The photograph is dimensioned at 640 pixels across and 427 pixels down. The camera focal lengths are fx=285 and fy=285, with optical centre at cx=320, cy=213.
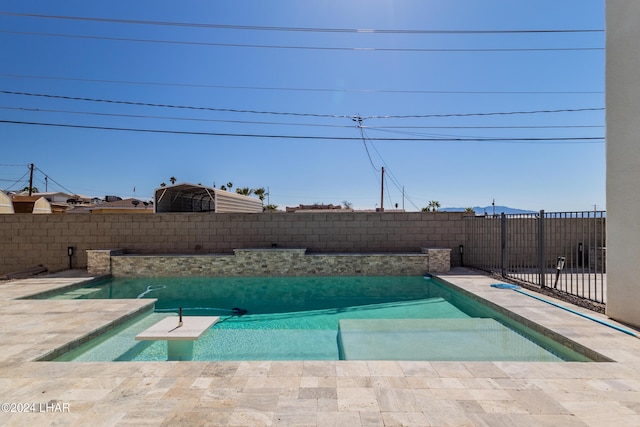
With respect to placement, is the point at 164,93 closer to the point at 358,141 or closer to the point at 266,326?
the point at 358,141

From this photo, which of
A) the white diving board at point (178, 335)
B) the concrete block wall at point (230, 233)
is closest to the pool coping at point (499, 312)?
the white diving board at point (178, 335)

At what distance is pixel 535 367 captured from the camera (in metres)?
3.13

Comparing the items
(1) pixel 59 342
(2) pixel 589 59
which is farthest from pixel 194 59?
(2) pixel 589 59

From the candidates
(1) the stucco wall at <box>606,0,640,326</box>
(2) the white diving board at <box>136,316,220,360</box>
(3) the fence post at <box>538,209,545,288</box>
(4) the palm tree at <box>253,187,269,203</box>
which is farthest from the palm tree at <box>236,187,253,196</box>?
(1) the stucco wall at <box>606,0,640,326</box>

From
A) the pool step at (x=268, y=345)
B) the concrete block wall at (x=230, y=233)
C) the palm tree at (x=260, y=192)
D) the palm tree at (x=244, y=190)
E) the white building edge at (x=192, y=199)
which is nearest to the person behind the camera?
the pool step at (x=268, y=345)

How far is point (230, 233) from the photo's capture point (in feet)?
33.3

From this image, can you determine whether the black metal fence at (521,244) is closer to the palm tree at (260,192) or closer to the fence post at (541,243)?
the fence post at (541,243)

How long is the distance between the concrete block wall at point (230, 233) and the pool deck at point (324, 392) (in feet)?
20.7

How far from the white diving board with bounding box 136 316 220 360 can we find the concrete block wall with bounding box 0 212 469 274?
6187 millimetres

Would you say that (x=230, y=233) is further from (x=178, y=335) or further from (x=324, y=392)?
(x=324, y=392)

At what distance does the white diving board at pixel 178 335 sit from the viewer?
Answer: 140 inches

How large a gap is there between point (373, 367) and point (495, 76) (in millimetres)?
12042

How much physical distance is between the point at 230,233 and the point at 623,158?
9820 millimetres

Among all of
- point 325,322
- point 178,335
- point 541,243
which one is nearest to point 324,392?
point 178,335
